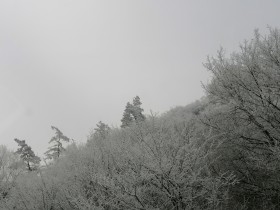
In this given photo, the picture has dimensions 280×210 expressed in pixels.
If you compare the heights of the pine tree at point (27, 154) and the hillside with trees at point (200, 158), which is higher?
Result: the pine tree at point (27, 154)

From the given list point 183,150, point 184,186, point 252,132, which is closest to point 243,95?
point 252,132

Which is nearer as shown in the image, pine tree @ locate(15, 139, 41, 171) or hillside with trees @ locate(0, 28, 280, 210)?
hillside with trees @ locate(0, 28, 280, 210)

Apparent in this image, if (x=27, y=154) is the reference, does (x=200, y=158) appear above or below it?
below

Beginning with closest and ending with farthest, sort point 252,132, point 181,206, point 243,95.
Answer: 1. point 181,206
2. point 243,95
3. point 252,132

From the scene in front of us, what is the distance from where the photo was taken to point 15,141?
3791 cm

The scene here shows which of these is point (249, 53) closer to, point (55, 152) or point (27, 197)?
point (27, 197)

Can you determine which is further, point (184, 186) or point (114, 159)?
point (114, 159)

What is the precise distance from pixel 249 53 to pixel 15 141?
3354 cm

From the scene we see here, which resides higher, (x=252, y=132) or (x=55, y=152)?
(x=55, y=152)

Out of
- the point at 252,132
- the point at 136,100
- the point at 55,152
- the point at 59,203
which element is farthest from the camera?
the point at 136,100

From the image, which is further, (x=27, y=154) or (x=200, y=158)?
(x=27, y=154)

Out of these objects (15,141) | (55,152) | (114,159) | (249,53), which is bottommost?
(114,159)

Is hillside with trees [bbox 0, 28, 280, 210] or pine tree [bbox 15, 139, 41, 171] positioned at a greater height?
pine tree [bbox 15, 139, 41, 171]

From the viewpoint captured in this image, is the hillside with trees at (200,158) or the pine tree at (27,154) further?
the pine tree at (27,154)
